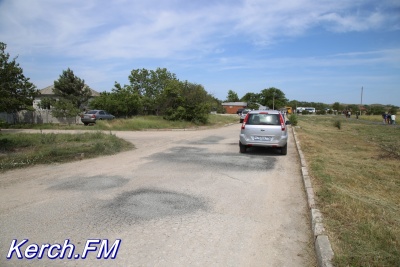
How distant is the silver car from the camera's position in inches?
444

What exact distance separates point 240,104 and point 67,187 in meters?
93.8

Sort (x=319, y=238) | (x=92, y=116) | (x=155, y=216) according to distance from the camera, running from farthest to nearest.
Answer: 1. (x=92, y=116)
2. (x=155, y=216)
3. (x=319, y=238)

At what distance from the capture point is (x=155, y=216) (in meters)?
4.90

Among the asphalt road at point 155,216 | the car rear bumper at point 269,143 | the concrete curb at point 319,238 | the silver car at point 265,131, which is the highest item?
the silver car at point 265,131

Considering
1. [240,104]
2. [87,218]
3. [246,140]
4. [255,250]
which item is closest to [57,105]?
[246,140]

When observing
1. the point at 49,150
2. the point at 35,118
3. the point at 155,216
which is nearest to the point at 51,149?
the point at 49,150

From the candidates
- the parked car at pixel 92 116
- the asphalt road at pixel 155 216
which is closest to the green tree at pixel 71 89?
the parked car at pixel 92 116

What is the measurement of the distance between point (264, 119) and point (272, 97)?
121 metres

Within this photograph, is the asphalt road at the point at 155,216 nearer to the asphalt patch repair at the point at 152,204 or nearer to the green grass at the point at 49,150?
the asphalt patch repair at the point at 152,204

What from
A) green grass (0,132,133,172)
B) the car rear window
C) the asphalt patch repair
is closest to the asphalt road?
the asphalt patch repair

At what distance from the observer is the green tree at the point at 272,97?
12662cm

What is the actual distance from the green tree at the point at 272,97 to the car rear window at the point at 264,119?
11692 centimetres

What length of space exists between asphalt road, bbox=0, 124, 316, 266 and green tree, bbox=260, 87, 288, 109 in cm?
12190

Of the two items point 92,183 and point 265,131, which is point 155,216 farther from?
point 265,131
